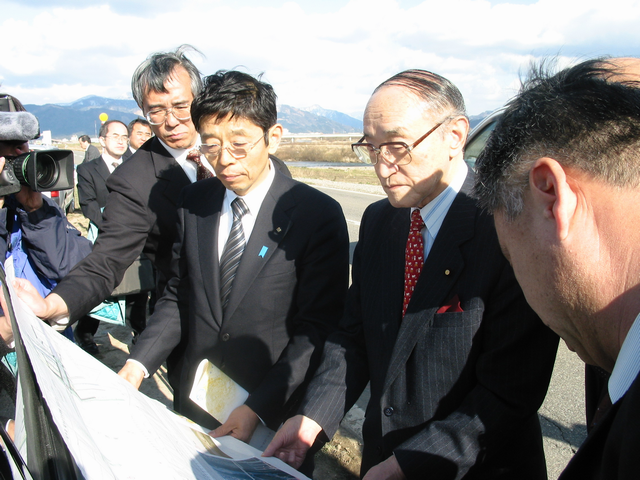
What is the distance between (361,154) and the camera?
6.31 ft

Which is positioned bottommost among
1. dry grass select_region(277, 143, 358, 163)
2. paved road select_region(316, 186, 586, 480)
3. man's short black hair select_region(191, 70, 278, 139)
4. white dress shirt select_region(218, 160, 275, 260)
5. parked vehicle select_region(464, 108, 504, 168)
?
paved road select_region(316, 186, 586, 480)

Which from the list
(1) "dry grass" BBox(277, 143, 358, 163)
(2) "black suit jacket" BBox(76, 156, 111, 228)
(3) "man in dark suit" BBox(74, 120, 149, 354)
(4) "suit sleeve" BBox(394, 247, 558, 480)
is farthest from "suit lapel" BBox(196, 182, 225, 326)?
(1) "dry grass" BBox(277, 143, 358, 163)

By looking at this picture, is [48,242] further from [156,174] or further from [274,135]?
[274,135]

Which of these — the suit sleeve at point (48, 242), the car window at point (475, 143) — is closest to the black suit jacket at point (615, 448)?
the suit sleeve at point (48, 242)

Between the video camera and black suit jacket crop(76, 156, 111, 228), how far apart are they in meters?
3.93

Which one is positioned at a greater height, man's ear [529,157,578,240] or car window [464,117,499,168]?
car window [464,117,499,168]

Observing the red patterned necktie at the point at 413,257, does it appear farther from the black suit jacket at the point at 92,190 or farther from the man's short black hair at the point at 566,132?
the black suit jacket at the point at 92,190

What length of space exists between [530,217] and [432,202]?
0.72 metres

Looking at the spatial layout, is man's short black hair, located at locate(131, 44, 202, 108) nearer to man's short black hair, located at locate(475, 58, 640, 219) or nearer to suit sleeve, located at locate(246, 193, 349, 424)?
suit sleeve, located at locate(246, 193, 349, 424)

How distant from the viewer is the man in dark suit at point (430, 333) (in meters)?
1.31

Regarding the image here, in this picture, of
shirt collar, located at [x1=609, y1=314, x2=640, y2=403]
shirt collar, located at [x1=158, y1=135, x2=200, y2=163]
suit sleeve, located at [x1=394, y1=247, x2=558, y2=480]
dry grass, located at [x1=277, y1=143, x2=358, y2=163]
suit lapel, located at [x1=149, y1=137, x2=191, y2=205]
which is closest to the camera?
shirt collar, located at [x1=609, y1=314, x2=640, y2=403]

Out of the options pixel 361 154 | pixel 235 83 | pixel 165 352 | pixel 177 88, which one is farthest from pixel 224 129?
pixel 165 352

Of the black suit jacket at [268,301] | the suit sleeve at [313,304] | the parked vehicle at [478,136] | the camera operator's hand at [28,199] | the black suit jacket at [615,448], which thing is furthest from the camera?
the parked vehicle at [478,136]

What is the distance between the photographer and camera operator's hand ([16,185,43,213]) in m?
2.29
